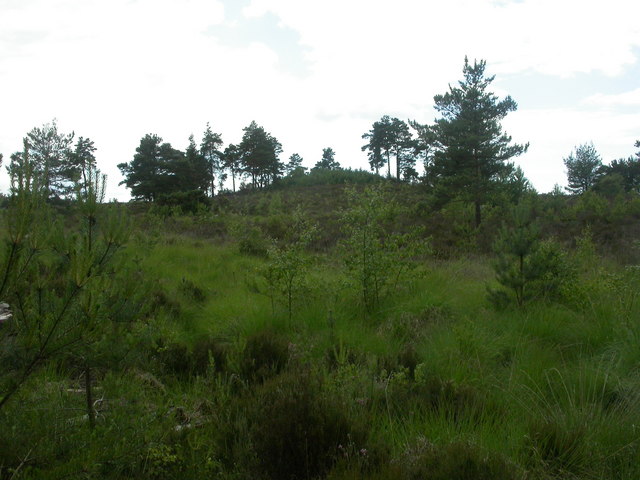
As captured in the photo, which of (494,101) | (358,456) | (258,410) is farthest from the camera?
(494,101)

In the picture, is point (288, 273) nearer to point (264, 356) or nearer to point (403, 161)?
point (264, 356)

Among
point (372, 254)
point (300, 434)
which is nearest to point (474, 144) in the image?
point (372, 254)

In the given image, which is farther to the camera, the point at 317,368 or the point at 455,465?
the point at 317,368

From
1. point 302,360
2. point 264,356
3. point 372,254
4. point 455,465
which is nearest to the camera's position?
point 455,465

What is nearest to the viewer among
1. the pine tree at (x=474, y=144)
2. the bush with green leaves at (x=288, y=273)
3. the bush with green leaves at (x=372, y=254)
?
the bush with green leaves at (x=288, y=273)

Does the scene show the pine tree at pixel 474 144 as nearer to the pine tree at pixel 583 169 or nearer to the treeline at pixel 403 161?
the treeline at pixel 403 161

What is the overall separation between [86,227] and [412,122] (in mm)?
20766

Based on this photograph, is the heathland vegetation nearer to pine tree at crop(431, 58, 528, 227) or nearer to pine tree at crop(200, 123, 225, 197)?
pine tree at crop(431, 58, 528, 227)

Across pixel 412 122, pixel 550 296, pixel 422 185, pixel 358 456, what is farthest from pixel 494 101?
pixel 358 456

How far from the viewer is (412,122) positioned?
22359mm

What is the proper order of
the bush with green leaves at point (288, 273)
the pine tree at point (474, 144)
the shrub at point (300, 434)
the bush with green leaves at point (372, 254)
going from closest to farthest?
the shrub at point (300, 434) < the bush with green leaves at point (288, 273) < the bush with green leaves at point (372, 254) < the pine tree at point (474, 144)

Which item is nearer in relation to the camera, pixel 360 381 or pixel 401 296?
pixel 360 381

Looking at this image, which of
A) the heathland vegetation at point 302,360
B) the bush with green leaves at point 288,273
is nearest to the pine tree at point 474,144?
the heathland vegetation at point 302,360

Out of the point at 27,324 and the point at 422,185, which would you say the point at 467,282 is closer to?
the point at 27,324
